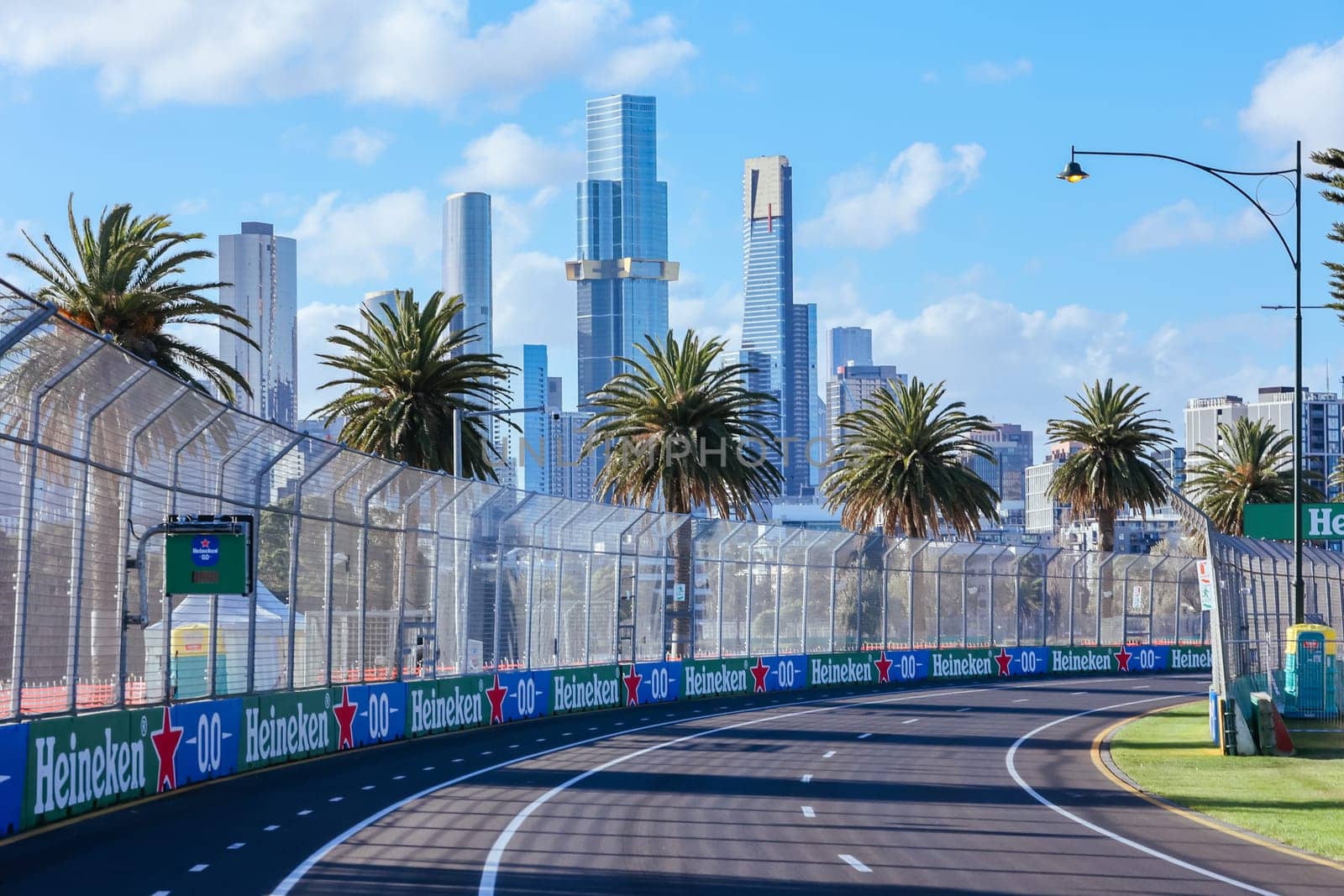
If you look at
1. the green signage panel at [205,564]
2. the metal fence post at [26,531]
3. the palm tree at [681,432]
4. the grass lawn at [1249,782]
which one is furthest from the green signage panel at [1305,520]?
the metal fence post at [26,531]

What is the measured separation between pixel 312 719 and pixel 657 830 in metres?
9.85

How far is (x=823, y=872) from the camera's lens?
1469cm

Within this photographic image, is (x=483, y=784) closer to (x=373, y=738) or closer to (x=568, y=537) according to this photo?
(x=373, y=738)

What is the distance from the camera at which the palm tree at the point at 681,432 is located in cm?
5244

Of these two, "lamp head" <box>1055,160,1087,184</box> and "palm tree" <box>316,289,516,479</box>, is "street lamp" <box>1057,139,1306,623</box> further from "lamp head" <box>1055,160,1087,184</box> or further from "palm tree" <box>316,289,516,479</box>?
"palm tree" <box>316,289,516,479</box>

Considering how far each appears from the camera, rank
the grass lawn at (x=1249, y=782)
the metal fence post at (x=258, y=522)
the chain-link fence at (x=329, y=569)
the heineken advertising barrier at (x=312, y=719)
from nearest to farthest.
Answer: the heineken advertising barrier at (x=312, y=719) → the chain-link fence at (x=329, y=569) → the grass lawn at (x=1249, y=782) → the metal fence post at (x=258, y=522)

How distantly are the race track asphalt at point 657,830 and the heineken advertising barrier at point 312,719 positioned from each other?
45 centimetres

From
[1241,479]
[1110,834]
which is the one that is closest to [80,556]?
[1110,834]

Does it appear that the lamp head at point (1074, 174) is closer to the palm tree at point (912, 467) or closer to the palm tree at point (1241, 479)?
the palm tree at point (912, 467)

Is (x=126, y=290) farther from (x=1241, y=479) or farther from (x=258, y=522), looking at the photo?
(x=1241, y=479)

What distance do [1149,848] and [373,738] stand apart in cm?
1506

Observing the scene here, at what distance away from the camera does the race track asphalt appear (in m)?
14.2

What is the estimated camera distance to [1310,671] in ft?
114

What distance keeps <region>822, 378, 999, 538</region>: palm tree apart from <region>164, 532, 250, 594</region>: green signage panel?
4235 cm
